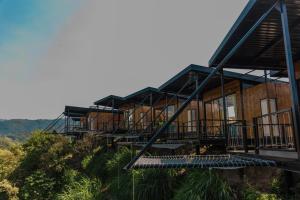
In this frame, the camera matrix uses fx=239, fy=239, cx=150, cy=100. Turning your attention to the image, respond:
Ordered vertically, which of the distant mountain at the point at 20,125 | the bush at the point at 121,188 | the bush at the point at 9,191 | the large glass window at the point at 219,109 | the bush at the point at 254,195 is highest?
the distant mountain at the point at 20,125

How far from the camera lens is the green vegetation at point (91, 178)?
6.69 metres

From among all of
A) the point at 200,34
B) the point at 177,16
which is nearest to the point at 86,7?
the point at 177,16

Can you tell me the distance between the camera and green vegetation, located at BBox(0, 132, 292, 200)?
6.69 meters

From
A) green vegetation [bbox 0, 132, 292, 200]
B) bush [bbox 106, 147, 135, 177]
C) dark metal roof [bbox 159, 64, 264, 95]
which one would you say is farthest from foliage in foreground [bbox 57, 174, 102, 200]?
dark metal roof [bbox 159, 64, 264, 95]

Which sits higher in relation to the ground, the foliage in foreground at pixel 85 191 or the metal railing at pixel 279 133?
the metal railing at pixel 279 133

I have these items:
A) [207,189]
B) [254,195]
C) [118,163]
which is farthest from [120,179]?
[254,195]

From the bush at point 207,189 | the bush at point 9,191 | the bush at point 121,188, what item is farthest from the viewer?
the bush at point 9,191

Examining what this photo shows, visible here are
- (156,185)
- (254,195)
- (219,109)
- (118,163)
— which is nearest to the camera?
(254,195)

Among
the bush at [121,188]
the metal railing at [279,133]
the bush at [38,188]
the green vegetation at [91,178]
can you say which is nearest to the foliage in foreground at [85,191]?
the green vegetation at [91,178]

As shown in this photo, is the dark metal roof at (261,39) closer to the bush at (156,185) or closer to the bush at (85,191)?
the bush at (156,185)

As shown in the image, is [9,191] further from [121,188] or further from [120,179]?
[121,188]

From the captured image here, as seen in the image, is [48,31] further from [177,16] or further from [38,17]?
[177,16]

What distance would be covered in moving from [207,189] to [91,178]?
10.4 m

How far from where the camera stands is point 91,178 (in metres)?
15.1
